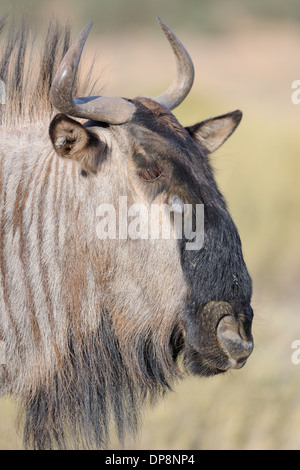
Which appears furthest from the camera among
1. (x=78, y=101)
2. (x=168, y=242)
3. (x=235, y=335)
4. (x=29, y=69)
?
(x=29, y=69)

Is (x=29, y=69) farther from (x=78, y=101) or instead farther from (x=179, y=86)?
(x=179, y=86)

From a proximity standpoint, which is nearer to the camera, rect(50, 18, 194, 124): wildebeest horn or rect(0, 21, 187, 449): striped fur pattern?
rect(50, 18, 194, 124): wildebeest horn

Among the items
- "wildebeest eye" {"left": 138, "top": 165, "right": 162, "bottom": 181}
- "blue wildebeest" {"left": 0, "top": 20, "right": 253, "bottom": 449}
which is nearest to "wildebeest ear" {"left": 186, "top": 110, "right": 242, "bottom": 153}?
"blue wildebeest" {"left": 0, "top": 20, "right": 253, "bottom": 449}

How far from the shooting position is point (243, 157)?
15.9 m

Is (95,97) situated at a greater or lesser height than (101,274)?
greater

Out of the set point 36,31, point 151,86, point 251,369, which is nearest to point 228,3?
point 151,86

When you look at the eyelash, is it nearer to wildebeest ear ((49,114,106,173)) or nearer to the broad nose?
wildebeest ear ((49,114,106,173))

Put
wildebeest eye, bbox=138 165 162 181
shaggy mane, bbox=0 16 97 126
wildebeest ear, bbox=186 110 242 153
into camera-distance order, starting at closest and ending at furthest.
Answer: wildebeest eye, bbox=138 165 162 181 < shaggy mane, bbox=0 16 97 126 < wildebeest ear, bbox=186 110 242 153

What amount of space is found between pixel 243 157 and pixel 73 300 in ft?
39.1

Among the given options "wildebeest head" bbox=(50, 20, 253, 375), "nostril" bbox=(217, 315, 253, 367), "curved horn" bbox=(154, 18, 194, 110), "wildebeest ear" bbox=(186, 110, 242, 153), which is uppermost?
"curved horn" bbox=(154, 18, 194, 110)

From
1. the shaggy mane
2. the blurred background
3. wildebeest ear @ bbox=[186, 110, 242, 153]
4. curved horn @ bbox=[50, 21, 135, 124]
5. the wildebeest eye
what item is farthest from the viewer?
the blurred background

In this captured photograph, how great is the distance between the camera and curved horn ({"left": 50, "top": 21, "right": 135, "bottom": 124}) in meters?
4.04

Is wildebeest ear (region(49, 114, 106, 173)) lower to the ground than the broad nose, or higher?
higher

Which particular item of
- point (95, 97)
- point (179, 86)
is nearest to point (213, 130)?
point (179, 86)
